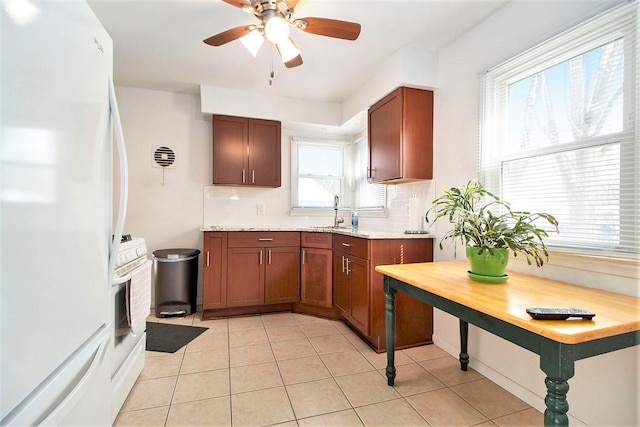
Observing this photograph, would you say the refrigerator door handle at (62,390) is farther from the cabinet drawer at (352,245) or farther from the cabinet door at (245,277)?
the cabinet door at (245,277)

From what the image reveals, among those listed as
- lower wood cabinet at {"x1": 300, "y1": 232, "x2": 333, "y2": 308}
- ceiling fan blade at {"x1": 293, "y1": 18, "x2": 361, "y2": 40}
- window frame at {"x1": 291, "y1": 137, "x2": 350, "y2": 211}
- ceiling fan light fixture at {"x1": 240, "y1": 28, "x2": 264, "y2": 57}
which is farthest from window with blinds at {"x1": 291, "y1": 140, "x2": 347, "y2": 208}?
ceiling fan blade at {"x1": 293, "y1": 18, "x2": 361, "y2": 40}

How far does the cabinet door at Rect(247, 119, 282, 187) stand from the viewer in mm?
3590

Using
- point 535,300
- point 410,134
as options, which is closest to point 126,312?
point 535,300

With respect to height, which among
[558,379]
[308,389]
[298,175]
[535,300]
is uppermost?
[298,175]

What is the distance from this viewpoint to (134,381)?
73.1 inches

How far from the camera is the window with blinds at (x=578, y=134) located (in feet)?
4.57

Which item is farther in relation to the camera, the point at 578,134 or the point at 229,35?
the point at 229,35

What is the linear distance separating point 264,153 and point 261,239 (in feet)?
3.56

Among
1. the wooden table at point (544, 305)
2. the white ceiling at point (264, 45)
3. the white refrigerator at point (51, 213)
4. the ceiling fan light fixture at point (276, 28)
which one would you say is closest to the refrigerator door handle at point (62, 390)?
the white refrigerator at point (51, 213)

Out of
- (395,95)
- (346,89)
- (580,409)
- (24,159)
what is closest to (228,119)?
(346,89)

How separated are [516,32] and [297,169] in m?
2.70

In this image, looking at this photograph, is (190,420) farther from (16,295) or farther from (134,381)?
(16,295)

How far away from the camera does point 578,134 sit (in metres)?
1.59

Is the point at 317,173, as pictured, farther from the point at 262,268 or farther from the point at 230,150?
the point at 262,268
